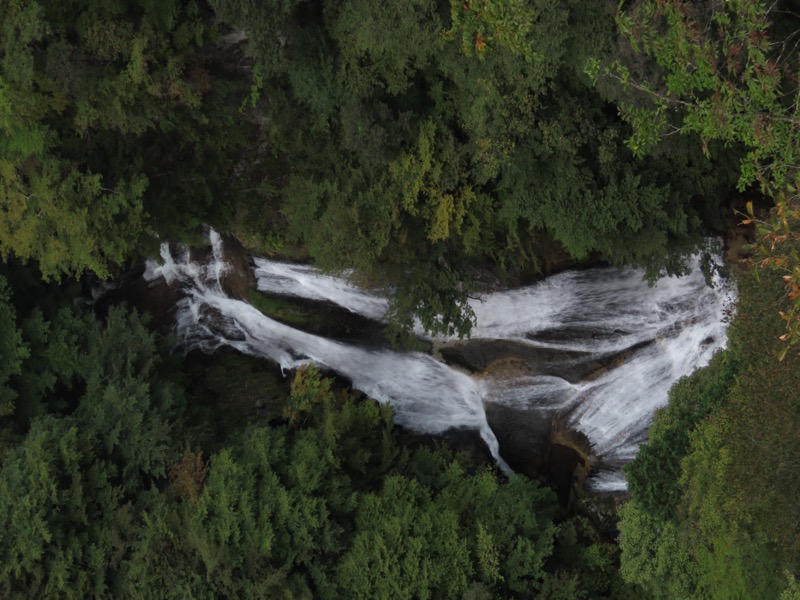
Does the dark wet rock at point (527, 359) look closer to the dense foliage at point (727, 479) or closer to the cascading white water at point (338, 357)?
the cascading white water at point (338, 357)

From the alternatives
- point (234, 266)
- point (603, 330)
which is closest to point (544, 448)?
point (603, 330)

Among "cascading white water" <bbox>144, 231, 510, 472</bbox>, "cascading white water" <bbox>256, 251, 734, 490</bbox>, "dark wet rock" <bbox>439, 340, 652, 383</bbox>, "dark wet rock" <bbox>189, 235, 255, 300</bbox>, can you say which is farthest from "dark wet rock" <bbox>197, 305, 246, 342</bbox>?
"dark wet rock" <bbox>439, 340, 652, 383</bbox>

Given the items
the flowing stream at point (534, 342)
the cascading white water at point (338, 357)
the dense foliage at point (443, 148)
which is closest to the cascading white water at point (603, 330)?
the flowing stream at point (534, 342)

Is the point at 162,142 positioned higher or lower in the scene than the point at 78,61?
lower

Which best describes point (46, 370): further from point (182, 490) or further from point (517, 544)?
point (517, 544)

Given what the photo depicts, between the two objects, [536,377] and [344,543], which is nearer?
[344,543]

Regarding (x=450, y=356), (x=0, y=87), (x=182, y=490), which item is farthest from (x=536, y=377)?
(x=0, y=87)

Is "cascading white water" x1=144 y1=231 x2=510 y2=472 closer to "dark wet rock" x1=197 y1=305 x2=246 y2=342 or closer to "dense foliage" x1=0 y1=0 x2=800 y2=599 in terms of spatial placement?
"dark wet rock" x1=197 y1=305 x2=246 y2=342
